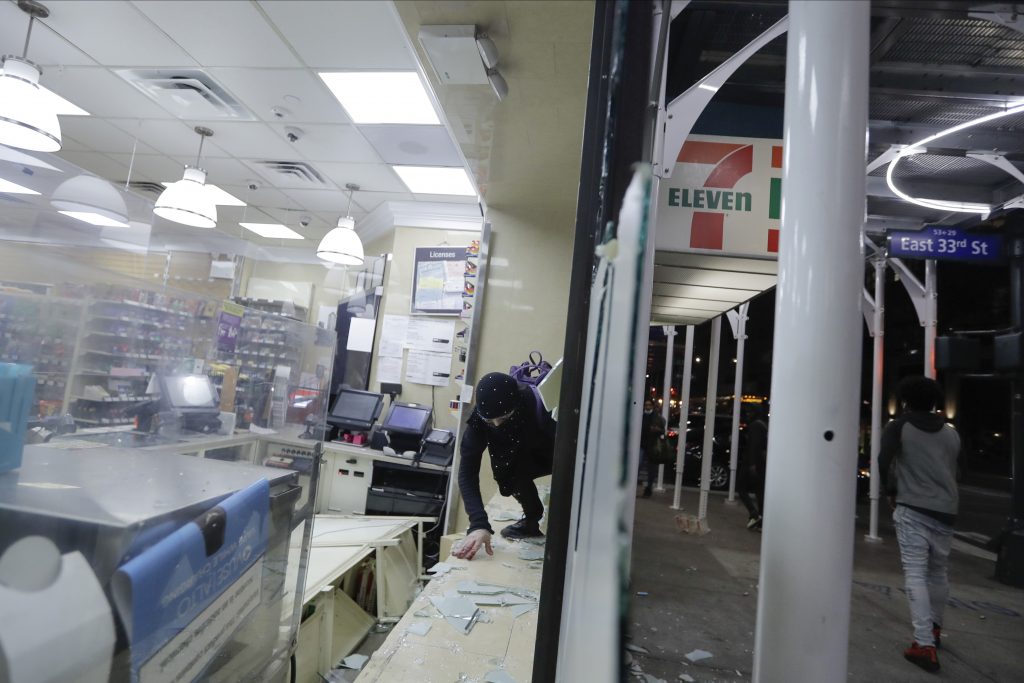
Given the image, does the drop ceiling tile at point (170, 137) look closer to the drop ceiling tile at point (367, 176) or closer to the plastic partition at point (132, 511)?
the drop ceiling tile at point (367, 176)

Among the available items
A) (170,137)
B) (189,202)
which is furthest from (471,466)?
(170,137)

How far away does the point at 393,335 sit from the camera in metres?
5.24

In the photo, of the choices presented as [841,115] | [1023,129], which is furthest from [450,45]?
[1023,129]

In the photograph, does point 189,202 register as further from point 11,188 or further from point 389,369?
point 11,188

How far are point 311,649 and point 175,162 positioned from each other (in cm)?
503

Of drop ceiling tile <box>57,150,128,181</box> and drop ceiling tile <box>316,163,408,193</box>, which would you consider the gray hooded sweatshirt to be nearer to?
drop ceiling tile <box>316,163,408,193</box>

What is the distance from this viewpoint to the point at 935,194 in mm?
4461

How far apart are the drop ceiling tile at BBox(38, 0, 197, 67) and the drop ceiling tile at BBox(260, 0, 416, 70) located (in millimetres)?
873

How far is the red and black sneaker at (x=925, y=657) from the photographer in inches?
96.0

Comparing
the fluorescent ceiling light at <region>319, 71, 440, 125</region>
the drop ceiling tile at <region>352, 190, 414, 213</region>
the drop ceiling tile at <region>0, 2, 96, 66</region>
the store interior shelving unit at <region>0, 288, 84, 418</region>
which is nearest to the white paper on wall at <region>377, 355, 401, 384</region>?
the drop ceiling tile at <region>352, 190, 414, 213</region>

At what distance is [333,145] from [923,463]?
462 centimetres

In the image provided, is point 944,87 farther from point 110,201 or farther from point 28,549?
point 110,201

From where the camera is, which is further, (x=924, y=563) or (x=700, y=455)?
(x=700, y=455)

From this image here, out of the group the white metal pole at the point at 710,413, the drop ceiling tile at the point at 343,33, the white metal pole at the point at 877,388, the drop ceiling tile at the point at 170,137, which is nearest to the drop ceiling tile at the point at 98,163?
the drop ceiling tile at the point at 170,137
